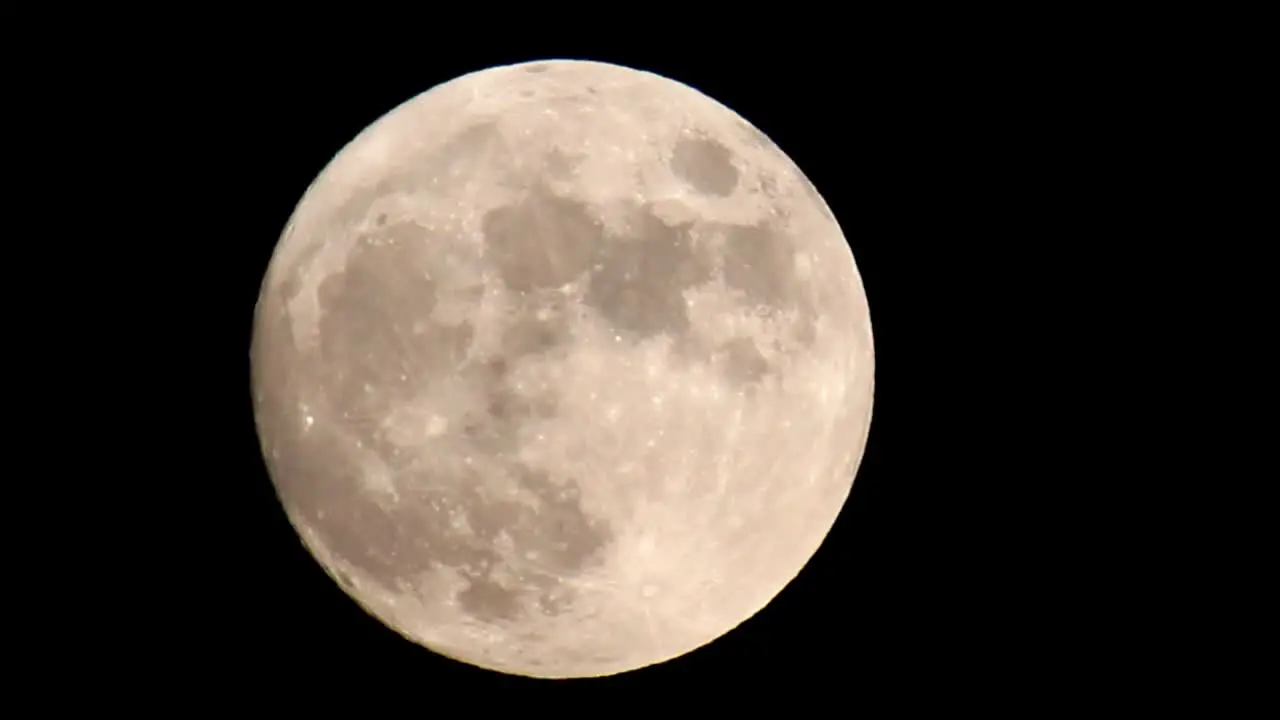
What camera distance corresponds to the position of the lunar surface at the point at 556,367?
3.19 m

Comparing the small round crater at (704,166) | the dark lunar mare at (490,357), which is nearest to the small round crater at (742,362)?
the dark lunar mare at (490,357)

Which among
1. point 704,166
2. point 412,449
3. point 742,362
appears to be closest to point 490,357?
point 412,449

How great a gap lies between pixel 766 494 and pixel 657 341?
0.61m

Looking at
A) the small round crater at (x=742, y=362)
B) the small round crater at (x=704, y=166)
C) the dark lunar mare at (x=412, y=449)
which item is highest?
the small round crater at (x=704, y=166)

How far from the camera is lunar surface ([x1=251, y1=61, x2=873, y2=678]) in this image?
10.5 feet

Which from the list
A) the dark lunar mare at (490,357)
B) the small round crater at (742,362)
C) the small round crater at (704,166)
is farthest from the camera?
the small round crater at (704,166)

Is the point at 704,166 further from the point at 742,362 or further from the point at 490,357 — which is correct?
the point at 490,357

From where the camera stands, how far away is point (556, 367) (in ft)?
10.3

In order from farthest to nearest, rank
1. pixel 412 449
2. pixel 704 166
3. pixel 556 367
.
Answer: pixel 704 166 < pixel 412 449 < pixel 556 367

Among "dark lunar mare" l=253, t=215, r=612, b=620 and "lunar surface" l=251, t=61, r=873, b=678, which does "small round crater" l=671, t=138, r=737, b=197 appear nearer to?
"lunar surface" l=251, t=61, r=873, b=678

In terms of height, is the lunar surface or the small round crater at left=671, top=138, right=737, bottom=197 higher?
the small round crater at left=671, top=138, right=737, bottom=197

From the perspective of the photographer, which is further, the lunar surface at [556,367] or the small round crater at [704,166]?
the small round crater at [704,166]

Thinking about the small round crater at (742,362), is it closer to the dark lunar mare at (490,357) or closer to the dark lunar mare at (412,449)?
the dark lunar mare at (490,357)

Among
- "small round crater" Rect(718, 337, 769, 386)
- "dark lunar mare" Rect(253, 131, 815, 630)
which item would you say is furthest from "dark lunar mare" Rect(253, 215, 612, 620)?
"small round crater" Rect(718, 337, 769, 386)
